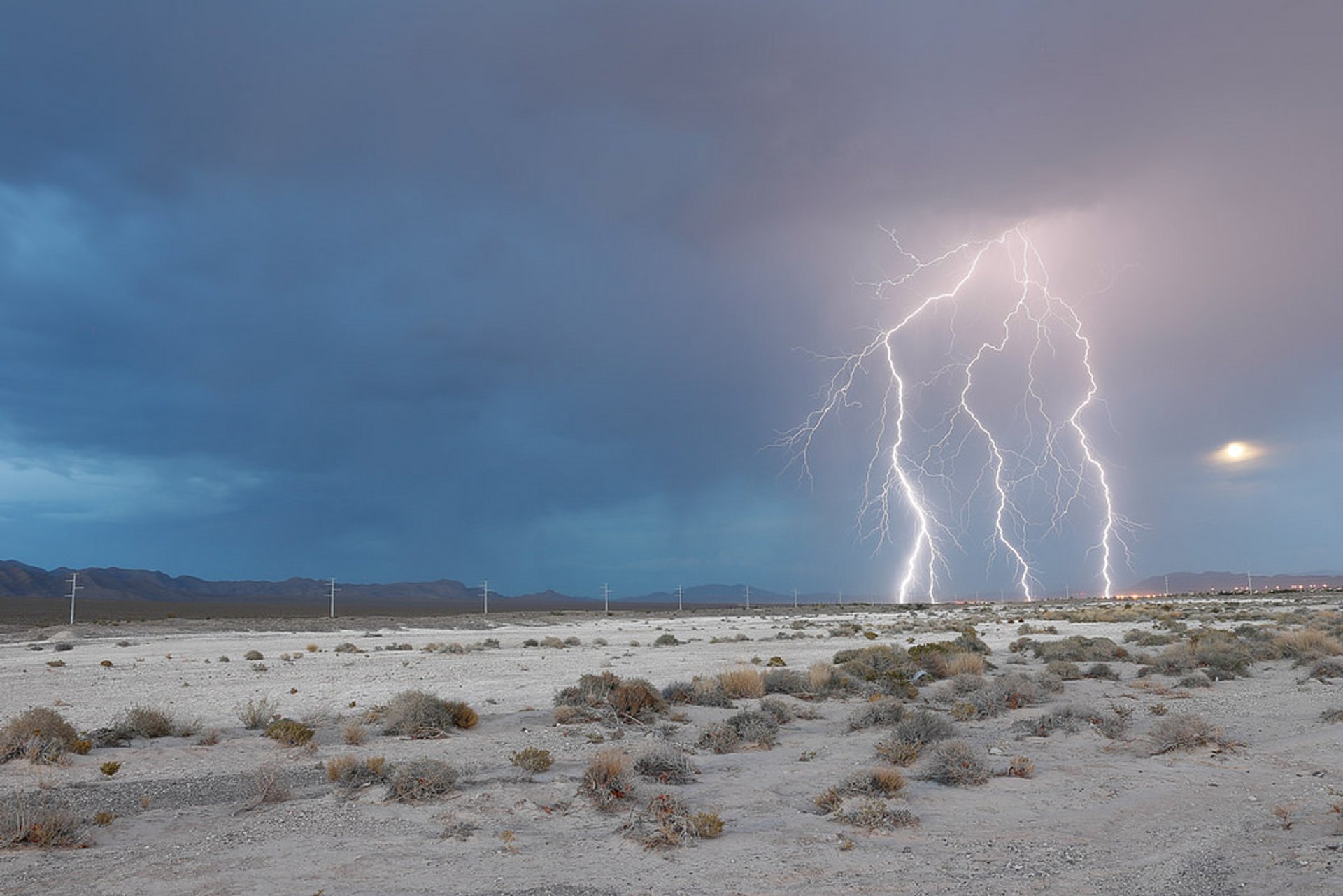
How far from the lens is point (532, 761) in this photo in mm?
12086

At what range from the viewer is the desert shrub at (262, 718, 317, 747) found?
47.0 ft

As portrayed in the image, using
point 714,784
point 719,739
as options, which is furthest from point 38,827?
point 719,739

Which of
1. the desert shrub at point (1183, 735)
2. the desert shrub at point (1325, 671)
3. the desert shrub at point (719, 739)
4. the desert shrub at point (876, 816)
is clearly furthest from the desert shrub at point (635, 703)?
the desert shrub at point (1325, 671)

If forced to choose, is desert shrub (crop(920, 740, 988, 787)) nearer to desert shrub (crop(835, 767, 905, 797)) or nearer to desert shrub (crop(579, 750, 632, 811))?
desert shrub (crop(835, 767, 905, 797))

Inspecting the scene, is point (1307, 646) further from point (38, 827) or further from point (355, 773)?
point (38, 827)

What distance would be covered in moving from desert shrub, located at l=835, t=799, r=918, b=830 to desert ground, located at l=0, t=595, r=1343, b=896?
3 cm

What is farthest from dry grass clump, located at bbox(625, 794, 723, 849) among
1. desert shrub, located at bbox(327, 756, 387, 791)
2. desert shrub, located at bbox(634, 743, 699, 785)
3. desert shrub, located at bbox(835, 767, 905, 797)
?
desert shrub, located at bbox(327, 756, 387, 791)

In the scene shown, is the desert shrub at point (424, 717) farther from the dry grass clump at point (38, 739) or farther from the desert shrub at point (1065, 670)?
the desert shrub at point (1065, 670)

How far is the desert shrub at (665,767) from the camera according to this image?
38.0ft

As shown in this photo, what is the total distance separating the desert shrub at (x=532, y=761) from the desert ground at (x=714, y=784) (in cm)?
5

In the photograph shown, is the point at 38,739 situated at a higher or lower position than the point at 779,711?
higher

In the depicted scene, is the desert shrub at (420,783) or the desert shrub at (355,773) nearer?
the desert shrub at (420,783)

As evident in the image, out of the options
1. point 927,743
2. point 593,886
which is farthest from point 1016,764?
point 593,886

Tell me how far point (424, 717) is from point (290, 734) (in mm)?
2213
